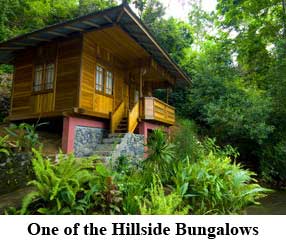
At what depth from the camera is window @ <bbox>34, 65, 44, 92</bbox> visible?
1047cm

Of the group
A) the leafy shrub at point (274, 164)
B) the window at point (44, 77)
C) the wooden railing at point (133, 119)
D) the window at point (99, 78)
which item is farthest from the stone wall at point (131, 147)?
the leafy shrub at point (274, 164)

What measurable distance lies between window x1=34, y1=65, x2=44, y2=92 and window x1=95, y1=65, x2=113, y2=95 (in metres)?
2.24

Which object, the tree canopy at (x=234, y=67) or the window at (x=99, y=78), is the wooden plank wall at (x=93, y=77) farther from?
the tree canopy at (x=234, y=67)

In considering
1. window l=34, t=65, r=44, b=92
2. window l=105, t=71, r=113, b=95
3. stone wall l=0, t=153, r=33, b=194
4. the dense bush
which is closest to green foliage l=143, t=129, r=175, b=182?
the dense bush

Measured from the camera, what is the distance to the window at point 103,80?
10648 mm

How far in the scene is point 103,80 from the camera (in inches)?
432

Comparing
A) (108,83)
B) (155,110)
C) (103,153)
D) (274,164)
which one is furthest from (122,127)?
(274,164)

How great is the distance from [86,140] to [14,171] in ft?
11.8

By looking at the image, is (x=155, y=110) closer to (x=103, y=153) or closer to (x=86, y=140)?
(x=86, y=140)

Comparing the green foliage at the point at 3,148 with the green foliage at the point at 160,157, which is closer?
the green foliage at the point at 3,148

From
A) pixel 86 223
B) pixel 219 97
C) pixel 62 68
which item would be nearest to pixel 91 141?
pixel 62 68

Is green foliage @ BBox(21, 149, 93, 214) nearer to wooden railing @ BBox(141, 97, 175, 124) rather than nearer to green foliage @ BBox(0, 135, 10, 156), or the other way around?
green foliage @ BBox(0, 135, 10, 156)

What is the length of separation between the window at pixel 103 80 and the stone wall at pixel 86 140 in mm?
1776

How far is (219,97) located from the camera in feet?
56.9
